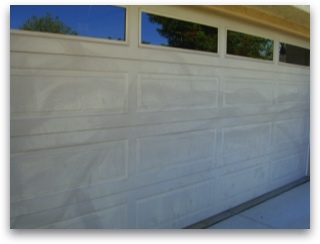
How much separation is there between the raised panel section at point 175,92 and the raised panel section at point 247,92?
0.90 ft

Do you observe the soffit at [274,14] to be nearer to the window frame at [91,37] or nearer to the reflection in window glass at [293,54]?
the reflection in window glass at [293,54]

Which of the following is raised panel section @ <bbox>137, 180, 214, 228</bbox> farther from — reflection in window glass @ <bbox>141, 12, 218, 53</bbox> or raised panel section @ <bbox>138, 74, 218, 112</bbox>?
reflection in window glass @ <bbox>141, 12, 218, 53</bbox>

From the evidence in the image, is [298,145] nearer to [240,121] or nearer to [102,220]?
[240,121]

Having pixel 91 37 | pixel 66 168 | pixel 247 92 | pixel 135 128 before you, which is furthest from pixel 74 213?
pixel 247 92

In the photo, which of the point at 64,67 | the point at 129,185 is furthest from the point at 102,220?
the point at 64,67

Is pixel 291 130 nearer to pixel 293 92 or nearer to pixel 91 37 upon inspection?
pixel 293 92

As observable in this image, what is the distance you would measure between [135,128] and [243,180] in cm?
223

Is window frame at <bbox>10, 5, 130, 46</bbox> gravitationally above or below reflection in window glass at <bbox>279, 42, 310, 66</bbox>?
below

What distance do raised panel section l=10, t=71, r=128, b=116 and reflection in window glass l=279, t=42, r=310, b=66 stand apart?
3.13 m

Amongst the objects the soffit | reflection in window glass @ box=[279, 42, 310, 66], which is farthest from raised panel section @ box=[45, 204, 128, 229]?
reflection in window glass @ box=[279, 42, 310, 66]

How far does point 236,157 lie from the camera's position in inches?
182

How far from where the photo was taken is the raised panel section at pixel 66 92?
257 cm

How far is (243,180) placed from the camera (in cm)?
483

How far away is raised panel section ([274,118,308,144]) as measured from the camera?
5.43 metres
